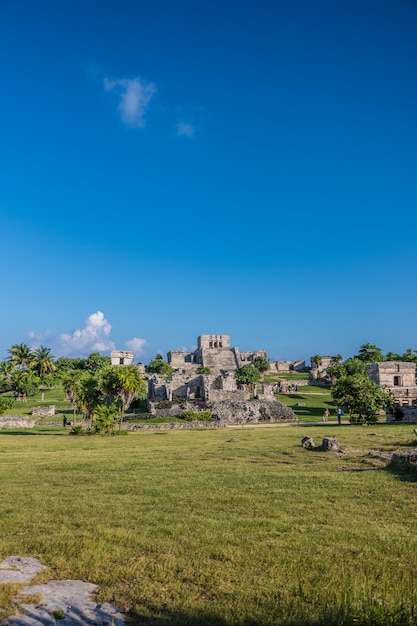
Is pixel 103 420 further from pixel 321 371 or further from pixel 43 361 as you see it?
pixel 321 371

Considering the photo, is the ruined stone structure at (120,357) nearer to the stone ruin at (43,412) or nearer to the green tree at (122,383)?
the stone ruin at (43,412)

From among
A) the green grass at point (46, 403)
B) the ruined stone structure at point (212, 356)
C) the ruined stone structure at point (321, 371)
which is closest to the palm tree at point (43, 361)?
the green grass at point (46, 403)

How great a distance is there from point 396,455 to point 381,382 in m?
41.4

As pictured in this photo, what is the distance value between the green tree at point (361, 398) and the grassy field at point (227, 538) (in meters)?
24.0

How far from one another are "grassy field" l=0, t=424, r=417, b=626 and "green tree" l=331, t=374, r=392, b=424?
78.6 feet

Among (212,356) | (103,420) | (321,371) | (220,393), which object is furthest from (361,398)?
(321,371)

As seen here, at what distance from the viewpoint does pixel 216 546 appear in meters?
6.92

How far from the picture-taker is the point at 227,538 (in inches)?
288

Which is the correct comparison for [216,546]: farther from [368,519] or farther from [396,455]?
[396,455]

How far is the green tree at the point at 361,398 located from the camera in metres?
37.3

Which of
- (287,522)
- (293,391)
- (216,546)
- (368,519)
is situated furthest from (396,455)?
(293,391)

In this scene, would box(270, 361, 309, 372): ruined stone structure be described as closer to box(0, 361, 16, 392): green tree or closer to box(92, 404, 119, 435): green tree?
box(92, 404, 119, 435): green tree

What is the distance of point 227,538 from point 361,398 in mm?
33321

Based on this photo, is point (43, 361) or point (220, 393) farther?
point (43, 361)
